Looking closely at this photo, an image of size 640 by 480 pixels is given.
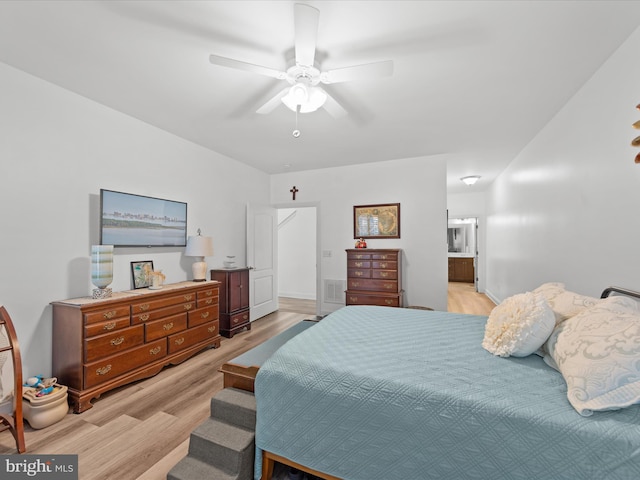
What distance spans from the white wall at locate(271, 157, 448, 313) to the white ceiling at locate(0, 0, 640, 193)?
48.4 inches

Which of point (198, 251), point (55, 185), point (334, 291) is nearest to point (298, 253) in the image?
point (334, 291)

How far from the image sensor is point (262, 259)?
16.7 feet

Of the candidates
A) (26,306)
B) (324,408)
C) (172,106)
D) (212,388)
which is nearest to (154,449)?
(212,388)

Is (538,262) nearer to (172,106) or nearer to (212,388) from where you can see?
(212,388)

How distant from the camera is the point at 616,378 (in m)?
1.06

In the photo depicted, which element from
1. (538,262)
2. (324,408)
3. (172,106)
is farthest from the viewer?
(538,262)

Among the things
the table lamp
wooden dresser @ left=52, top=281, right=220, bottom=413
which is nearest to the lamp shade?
the table lamp

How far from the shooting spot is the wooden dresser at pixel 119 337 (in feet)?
7.41

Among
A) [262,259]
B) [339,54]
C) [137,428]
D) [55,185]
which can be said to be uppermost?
[339,54]

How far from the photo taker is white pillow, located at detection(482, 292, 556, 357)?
1496 millimetres

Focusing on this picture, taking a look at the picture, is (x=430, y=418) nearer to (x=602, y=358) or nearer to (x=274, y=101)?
(x=602, y=358)

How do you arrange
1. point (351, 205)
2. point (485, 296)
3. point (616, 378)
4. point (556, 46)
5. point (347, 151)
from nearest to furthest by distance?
point (616, 378)
point (556, 46)
point (347, 151)
point (351, 205)
point (485, 296)

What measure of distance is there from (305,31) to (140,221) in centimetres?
266

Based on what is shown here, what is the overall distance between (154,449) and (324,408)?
1.33m
